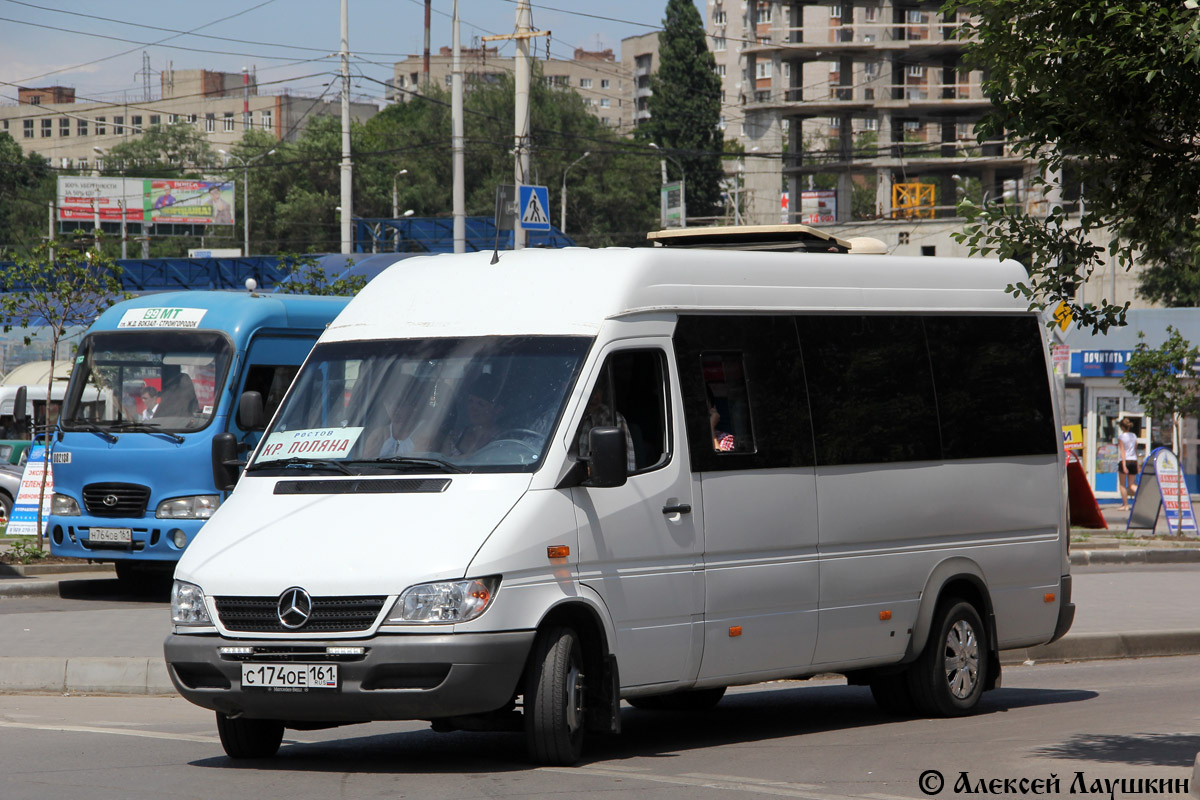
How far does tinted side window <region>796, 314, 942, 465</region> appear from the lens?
9.54 metres

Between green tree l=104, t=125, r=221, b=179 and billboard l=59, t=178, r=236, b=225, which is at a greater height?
green tree l=104, t=125, r=221, b=179

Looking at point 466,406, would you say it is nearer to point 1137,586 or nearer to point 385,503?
point 385,503

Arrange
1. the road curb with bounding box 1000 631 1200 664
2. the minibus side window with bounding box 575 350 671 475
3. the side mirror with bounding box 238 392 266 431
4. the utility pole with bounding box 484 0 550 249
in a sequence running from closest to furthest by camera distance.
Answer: the minibus side window with bounding box 575 350 671 475, the side mirror with bounding box 238 392 266 431, the road curb with bounding box 1000 631 1200 664, the utility pole with bounding box 484 0 550 249

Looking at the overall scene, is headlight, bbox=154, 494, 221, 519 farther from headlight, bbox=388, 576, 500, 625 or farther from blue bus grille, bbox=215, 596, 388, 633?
headlight, bbox=388, 576, 500, 625

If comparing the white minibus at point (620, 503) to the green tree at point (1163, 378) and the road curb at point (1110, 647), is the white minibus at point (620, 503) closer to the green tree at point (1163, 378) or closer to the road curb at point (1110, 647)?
the road curb at point (1110, 647)

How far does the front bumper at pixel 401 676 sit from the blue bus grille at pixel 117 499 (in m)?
8.96

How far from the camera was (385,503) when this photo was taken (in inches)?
303

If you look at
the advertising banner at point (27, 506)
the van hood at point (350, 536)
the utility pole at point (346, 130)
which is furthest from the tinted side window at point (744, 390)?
the utility pole at point (346, 130)

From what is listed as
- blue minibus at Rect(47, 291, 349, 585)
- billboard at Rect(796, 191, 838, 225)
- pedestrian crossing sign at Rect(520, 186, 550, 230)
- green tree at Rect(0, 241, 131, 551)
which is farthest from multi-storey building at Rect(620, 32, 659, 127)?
blue minibus at Rect(47, 291, 349, 585)

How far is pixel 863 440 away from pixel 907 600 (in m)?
1.02

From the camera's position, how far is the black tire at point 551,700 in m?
7.54

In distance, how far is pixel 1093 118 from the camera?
775 cm

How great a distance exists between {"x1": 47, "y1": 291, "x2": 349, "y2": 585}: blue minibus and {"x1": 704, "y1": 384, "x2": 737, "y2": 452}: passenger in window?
320 inches

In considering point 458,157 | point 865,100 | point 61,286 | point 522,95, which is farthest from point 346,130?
point 865,100
